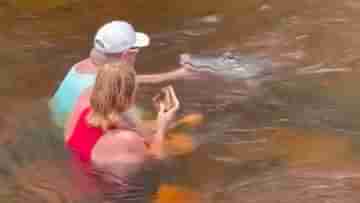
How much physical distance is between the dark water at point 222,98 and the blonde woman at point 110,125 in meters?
0.19

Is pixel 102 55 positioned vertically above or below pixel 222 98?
above

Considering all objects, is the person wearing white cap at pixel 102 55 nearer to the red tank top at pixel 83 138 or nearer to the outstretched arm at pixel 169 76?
the red tank top at pixel 83 138

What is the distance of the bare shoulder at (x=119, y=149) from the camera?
4336mm

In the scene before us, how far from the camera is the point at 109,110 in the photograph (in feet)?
13.9

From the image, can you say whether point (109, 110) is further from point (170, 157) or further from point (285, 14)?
point (285, 14)

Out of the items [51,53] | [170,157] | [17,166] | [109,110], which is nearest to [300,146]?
[170,157]

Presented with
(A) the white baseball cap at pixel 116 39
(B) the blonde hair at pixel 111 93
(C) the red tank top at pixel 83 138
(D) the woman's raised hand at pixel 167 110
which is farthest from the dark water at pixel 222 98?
(A) the white baseball cap at pixel 116 39

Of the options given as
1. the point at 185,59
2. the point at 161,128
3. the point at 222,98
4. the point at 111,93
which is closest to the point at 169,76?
the point at 185,59

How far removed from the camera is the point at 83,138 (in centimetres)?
440

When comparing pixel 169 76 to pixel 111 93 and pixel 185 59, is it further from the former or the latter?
pixel 111 93

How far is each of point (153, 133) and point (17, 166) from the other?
2.73ft

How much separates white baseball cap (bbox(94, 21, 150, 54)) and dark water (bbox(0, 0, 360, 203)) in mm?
659

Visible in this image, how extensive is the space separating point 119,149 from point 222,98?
47.0 inches

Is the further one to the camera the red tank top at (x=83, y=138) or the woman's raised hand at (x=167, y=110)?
the woman's raised hand at (x=167, y=110)
